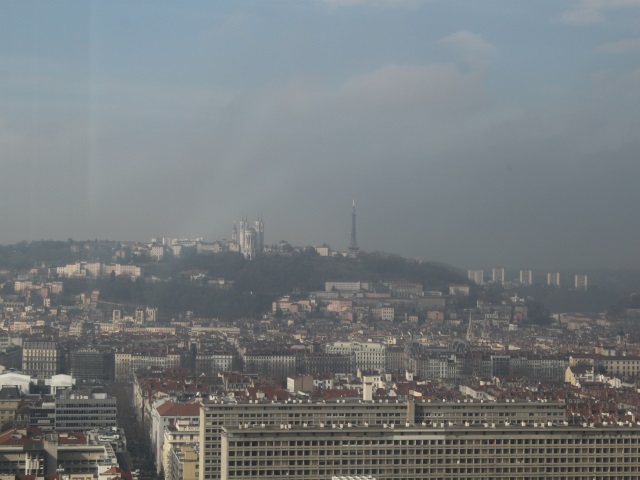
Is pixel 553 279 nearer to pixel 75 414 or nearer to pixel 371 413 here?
pixel 75 414

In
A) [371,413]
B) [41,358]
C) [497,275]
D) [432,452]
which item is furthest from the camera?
[497,275]

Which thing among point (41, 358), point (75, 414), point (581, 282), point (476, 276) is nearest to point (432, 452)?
point (75, 414)

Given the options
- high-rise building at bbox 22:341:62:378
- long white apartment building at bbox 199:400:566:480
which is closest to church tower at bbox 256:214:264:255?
high-rise building at bbox 22:341:62:378

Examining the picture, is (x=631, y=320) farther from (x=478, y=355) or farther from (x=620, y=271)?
(x=478, y=355)

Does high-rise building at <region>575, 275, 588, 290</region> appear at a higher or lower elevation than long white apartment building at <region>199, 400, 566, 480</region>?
higher

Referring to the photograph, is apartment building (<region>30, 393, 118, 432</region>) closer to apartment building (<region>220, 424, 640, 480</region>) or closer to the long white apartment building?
the long white apartment building

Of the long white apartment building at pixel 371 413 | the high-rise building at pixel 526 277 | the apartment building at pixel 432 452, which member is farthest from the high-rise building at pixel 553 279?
the apartment building at pixel 432 452

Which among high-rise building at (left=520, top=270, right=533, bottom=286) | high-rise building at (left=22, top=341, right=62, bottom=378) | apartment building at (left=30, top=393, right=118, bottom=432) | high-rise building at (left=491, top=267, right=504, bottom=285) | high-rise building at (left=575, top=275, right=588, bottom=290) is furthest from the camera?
high-rise building at (left=491, top=267, right=504, bottom=285)

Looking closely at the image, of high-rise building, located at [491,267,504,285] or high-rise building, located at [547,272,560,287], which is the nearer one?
high-rise building, located at [547,272,560,287]

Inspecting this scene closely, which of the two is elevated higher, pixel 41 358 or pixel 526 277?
pixel 526 277
